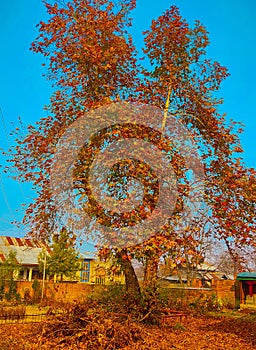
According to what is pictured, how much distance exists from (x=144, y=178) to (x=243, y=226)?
7.51ft

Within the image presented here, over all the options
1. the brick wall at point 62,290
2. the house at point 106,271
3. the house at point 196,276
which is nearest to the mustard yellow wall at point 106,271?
the house at point 106,271

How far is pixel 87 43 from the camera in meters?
9.02

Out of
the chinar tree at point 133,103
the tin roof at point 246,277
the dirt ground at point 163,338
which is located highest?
the chinar tree at point 133,103

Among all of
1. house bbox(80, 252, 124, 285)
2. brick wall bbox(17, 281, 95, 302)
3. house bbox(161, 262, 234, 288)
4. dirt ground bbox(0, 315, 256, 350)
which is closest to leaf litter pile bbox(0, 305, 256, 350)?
dirt ground bbox(0, 315, 256, 350)

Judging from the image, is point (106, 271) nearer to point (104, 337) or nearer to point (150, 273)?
point (150, 273)

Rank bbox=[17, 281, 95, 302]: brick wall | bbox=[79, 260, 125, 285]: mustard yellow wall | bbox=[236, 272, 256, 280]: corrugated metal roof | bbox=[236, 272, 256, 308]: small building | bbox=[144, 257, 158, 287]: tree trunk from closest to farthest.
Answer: bbox=[79, 260, 125, 285]: mustard yellow wall
bbox=[144, 257, 158, 287]: tree trunk
bbox=[236, 272, 256, 308]: small building
bbox=[236, 272, 256, 280]: corrugated metal roof
bbox=[17, 281, 95, 302]: brick wall

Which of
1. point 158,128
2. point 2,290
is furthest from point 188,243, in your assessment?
point 2,290

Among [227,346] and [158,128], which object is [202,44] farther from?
[227,346]

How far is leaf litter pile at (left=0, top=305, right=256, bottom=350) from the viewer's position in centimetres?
604

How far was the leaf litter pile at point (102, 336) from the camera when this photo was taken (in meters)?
6.04

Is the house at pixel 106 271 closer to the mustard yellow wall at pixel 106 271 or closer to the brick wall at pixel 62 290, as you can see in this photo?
the mustard yellow wall at pixel 106 271

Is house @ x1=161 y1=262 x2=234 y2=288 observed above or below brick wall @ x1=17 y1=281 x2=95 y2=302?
above

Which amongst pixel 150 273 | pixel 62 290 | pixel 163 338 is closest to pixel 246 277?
pixel 150 273

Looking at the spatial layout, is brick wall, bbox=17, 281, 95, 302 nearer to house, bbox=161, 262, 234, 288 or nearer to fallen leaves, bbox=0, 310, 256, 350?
house, bbox=161, 262, 234, 288
